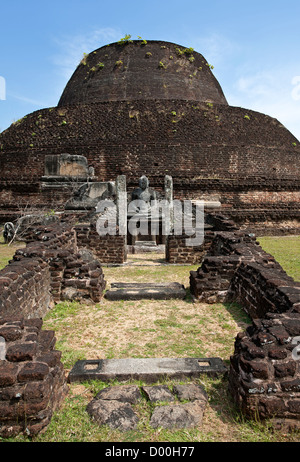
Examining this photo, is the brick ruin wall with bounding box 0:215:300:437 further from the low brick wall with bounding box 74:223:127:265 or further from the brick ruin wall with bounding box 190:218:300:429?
the low brick wall with bounding box 74:223:127:265

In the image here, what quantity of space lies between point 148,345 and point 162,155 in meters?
14.9

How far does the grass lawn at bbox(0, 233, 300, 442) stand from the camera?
2434 mm

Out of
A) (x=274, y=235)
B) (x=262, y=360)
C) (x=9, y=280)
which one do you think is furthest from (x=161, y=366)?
(x=274, y=235)

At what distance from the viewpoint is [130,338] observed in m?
4.21

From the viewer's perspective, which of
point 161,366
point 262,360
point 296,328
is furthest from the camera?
point 161,366

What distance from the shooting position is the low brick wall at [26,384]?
7.82 ft

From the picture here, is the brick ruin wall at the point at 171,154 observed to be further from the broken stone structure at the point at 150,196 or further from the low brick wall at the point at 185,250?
the low brick wall at the point at 185,250

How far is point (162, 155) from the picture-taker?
58.4ft

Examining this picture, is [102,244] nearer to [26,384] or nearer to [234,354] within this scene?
[234,354]

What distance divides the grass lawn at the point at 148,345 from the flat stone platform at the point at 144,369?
77mm

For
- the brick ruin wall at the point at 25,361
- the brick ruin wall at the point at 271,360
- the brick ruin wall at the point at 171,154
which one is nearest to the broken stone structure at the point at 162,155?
the brick ruin wall at the point at 171,154
